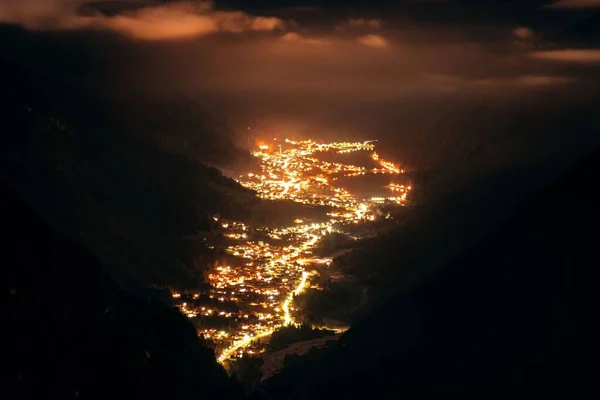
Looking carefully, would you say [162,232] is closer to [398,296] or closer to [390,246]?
[390,246]

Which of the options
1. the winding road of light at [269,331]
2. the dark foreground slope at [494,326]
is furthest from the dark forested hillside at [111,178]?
the dark foreground slope at [494,326]

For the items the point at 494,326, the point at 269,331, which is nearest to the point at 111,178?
the point at 269,331

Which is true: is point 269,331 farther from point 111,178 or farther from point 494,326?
point 111,178

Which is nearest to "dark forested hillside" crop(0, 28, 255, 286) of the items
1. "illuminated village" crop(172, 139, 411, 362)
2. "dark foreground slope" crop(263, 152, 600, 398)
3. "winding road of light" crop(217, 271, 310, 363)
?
"illuminated village" crop(172, 139, 411, 362)

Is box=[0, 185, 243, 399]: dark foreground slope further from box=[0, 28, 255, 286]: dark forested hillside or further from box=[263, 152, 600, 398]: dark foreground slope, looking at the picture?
box=[0, 28, 255, 286]: dark forested hillside

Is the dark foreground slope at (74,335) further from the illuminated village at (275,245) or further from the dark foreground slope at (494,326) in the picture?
the illuminated village at (275,245)
